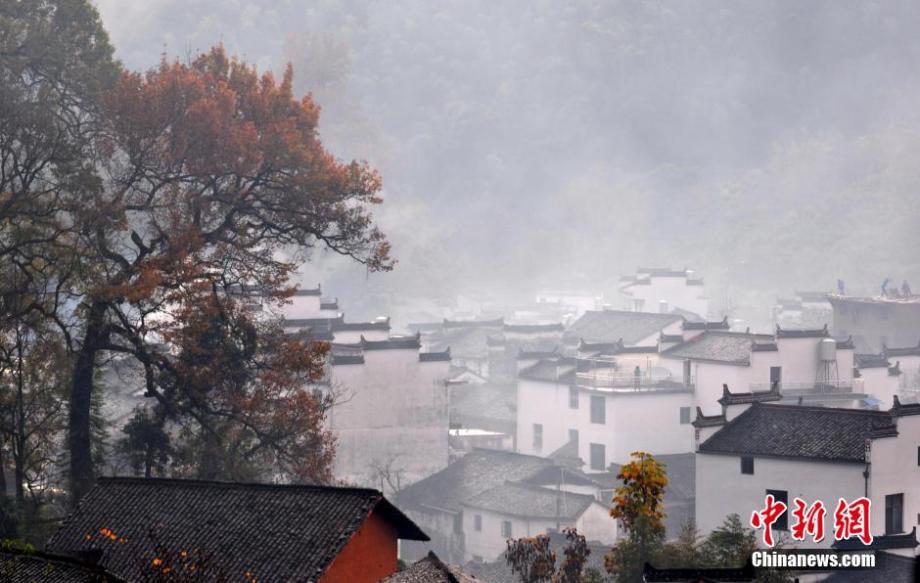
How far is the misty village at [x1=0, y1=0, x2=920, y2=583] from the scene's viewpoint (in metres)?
14.8

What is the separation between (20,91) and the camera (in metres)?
17.9

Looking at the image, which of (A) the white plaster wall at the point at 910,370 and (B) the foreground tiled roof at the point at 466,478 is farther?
(A) the white plaster wall at the point at 910,370

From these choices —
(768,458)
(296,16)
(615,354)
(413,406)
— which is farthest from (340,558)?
(296,16)

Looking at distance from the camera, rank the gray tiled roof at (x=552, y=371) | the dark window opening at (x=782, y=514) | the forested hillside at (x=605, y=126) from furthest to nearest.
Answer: the forested hillside at (x=605, y=126)
the gray tiled roof at (x=552, y=371)
the dark window opening at (x=782, y=514)

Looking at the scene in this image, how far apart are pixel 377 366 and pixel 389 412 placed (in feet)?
3.70

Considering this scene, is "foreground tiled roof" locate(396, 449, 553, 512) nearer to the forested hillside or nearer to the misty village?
the misty village

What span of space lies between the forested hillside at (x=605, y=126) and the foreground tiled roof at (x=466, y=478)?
103 feet

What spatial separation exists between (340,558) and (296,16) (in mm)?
77222

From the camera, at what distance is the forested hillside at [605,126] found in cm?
6662

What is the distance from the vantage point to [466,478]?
2848cm

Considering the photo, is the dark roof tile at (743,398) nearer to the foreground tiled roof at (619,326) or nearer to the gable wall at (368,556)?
the gable wall at (368,556)

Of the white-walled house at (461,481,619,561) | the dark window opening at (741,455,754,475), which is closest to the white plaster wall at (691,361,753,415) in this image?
the white-walled house at (461,481,619,561)

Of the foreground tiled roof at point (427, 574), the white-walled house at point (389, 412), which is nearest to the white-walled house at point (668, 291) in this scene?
the white-walled house at point (389, 412)

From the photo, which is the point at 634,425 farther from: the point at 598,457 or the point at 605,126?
the point at 605,126
